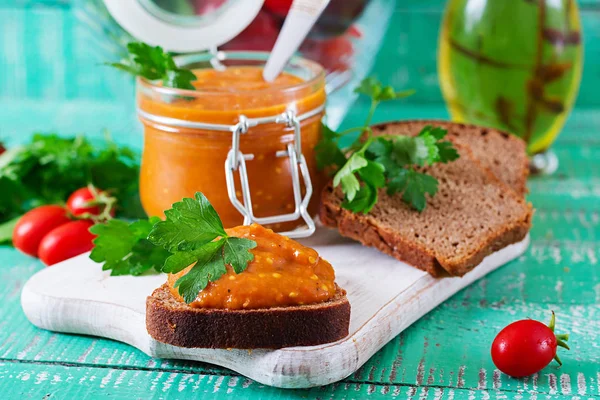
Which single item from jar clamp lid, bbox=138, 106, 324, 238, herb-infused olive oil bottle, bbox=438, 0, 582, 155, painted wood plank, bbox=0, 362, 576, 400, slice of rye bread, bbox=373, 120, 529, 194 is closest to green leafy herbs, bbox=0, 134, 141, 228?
jar clamp lid, bbox=138, 106, 324, 238

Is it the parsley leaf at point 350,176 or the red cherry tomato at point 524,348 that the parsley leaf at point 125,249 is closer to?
the parsley leaf at point 350,176

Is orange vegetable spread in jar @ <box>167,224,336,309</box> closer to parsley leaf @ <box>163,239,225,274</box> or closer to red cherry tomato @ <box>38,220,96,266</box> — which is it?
parsley leaf @ <box>163,239,225,274</box>

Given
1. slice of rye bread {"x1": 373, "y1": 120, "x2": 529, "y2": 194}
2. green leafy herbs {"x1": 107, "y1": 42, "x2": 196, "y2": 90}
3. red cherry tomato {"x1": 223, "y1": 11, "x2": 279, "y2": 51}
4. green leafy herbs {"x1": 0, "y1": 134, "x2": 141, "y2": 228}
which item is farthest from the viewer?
red cherry tomato {"x1": 223, "y1": 11, "x2": 279, "y2": 51}

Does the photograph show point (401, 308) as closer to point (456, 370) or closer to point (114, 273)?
point (456, 370)

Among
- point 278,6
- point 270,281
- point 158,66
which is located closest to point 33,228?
point 158,66

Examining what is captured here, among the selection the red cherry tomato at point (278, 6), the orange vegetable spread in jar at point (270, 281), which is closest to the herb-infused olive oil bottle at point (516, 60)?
the red cherry tomato at point (278, 6)

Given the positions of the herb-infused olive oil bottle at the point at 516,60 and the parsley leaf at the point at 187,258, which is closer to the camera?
the parsley leaf at the point at 187,258
